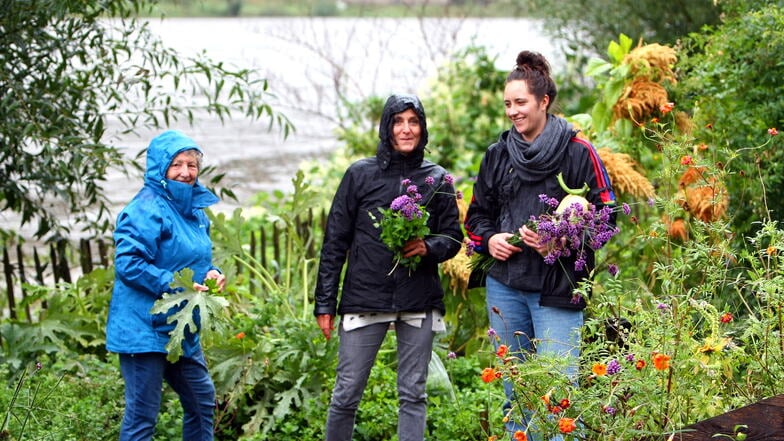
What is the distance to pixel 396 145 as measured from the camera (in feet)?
13.9

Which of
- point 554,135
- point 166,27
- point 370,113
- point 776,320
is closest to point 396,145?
point 554,135

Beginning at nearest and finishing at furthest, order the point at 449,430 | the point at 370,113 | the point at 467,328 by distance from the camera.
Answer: the point at 449,430 → the point at 467,328 → the point at 370,113

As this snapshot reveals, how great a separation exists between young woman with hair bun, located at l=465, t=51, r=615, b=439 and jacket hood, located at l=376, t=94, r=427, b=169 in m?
0.31

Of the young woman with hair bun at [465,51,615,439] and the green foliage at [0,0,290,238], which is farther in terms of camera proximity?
the green foliage at [0,0,290,238]

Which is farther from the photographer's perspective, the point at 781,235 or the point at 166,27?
the point at 166,27

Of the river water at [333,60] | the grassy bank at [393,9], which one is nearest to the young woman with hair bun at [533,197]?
the river water at [333,60]

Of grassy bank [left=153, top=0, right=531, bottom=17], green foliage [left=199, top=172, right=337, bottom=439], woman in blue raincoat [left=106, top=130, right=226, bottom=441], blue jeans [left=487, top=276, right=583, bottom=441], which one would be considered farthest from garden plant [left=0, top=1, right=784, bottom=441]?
grassy bank [left=153, top=0, right=531, bottom=17]

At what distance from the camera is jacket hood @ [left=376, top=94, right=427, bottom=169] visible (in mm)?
4191

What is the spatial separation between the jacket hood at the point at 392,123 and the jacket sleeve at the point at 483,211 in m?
0.27

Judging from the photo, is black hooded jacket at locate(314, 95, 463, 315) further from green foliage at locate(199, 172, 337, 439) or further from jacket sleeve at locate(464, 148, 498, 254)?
green foliage at locate(199, 172, 337, 439)

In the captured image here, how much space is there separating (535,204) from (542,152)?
21cm

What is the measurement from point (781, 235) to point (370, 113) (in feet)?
24.5

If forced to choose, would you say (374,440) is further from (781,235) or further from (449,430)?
(781,235)

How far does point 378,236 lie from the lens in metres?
4.23
